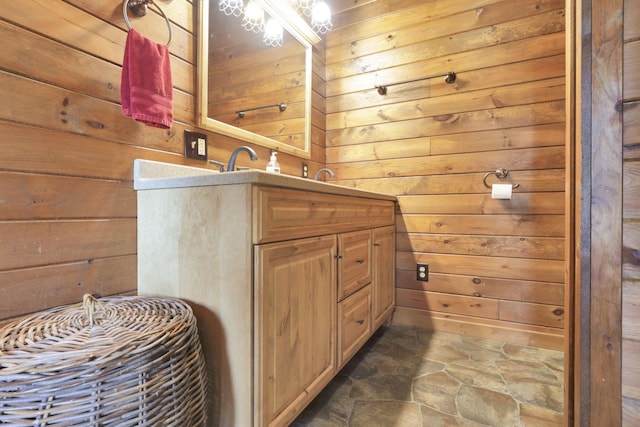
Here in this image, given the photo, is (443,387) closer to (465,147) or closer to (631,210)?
(631,210)

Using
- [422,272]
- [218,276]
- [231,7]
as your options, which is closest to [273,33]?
[231,7]

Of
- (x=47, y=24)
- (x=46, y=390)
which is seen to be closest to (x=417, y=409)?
(x=46, y=390)

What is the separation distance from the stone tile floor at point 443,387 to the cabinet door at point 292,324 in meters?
0.20

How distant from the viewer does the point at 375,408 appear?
126 centimetres

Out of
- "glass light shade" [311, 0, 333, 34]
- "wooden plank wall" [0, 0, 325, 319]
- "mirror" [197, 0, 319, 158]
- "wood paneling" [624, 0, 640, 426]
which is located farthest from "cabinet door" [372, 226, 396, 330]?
"glass light shade" [311, 0, 333, 34]

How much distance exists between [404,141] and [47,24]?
188cm

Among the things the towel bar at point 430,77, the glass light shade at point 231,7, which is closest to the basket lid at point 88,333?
the glass light shade at point 231,7

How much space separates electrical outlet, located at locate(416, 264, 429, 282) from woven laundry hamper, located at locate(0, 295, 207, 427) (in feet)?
5.29

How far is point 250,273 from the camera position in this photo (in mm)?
853

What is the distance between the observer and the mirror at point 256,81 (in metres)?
1.40

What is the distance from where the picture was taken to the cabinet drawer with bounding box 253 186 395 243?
0.87 m

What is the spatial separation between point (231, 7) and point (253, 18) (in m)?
0.19

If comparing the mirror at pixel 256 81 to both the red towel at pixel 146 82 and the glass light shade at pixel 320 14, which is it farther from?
the red towel at pixel 146 82

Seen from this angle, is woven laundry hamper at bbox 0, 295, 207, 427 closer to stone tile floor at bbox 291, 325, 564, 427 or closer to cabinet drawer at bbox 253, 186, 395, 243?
cabinet drawer at bbox 253, 186, 395, 243
